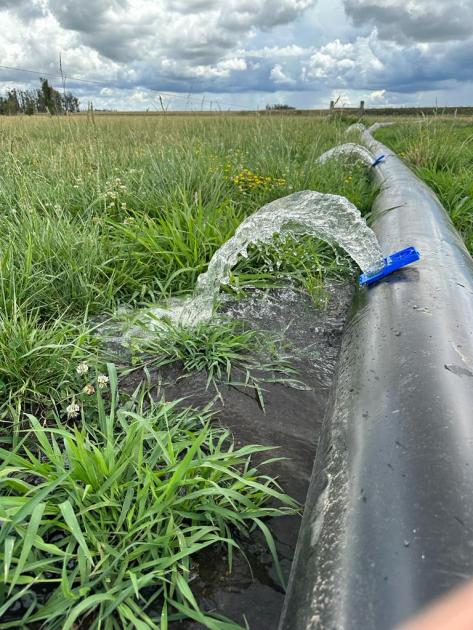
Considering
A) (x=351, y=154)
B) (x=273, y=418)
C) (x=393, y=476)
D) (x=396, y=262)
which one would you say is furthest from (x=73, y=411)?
(x=351, y=154)

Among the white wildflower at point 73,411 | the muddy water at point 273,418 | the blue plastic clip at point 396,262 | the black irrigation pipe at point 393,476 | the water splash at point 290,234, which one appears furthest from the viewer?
the water splash at point 290,234

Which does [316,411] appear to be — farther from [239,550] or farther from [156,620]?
[156,620]

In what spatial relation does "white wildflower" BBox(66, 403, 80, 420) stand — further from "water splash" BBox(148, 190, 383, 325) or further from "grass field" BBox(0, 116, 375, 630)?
"water splash" BBox(148, 190, 383, 325)

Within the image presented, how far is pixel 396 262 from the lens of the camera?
85.1 inches

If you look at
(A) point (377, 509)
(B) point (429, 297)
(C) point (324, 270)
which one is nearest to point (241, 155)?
(C) point (324, 270)

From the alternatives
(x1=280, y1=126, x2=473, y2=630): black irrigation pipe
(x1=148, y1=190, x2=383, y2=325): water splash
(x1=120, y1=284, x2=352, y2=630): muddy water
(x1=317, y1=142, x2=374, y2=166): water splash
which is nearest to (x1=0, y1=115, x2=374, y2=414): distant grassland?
(x1=148, y1=190, x2=383, y2=325): water splash

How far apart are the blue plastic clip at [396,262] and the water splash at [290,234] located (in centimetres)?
9

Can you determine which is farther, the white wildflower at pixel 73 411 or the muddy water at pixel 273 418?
the white wildflower at pixel 73 411

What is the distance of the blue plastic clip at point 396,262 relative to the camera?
2.13 m

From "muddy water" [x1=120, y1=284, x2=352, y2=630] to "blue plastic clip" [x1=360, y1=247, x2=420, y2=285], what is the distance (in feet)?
1.52

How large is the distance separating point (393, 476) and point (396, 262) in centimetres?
134

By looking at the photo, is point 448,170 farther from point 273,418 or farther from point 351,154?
point 273,418

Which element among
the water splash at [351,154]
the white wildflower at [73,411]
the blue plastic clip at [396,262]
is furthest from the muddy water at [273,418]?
the water splash at [351,154]

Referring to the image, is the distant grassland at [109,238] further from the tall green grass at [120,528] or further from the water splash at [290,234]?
the tall green grass at [120,528]
